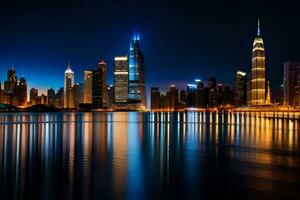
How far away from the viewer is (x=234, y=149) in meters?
32.3

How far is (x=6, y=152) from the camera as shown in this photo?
2839 cm

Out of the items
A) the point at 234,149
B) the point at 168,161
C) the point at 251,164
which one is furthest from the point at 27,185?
the point at 234,149

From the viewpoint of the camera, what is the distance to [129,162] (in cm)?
2472

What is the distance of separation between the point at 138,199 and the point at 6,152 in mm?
16182

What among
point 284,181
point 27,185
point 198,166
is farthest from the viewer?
point 198,166

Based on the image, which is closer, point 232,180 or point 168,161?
point 232,180

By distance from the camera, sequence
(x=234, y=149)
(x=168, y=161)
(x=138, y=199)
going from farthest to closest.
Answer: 1. (x=234, y=149)
2. (x=168, y=161)
3. (x=138, y=199)

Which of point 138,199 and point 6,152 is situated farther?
point 6,152

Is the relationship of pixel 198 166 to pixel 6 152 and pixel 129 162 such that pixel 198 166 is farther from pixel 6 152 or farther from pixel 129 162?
pixel 6 152

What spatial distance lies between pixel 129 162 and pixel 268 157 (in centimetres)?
986

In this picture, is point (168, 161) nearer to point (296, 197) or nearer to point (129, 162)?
point (129, 162)

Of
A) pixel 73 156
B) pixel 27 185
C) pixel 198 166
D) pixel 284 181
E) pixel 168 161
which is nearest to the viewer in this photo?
pixel 27 185

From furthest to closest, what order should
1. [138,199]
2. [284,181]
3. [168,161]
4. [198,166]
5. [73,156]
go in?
[73,156] → [168,161] → [198,166] → [284,181] → [138,199]

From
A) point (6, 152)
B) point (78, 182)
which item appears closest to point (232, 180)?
point (78, 182)
